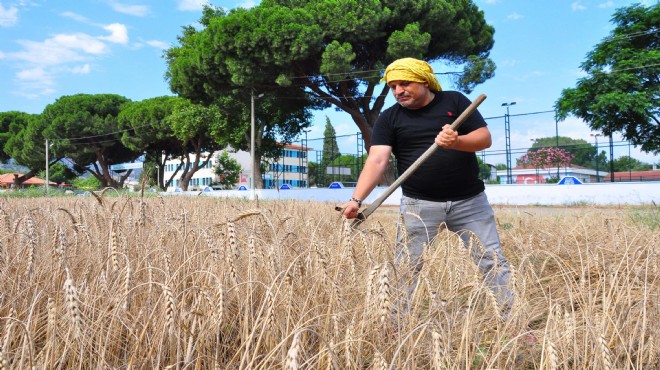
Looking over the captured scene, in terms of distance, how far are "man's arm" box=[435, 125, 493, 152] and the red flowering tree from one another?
1656cm

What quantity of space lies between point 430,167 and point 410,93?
1.37 feet

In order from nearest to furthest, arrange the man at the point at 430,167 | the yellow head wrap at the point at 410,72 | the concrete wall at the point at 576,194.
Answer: the yellow head wrap at the point at 410,72
the man at the point at 430,167
the concrete wall at the point at 576,194

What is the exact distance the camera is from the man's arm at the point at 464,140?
7.78 feet

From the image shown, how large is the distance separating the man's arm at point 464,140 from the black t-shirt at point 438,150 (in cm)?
11

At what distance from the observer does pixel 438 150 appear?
2797 mm

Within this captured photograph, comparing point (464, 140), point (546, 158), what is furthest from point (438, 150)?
point (546, 158)

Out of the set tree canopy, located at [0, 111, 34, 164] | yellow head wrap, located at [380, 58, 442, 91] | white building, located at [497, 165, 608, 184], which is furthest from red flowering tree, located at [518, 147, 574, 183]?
tree canopy, located at [0, 111, 34, 164]

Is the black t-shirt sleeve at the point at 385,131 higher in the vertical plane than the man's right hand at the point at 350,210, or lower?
higher

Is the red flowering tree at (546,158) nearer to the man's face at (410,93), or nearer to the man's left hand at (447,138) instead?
the man's face at (410,93)

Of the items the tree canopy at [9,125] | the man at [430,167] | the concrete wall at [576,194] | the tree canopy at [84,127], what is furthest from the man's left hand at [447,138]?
the tree canopy at [9,125]

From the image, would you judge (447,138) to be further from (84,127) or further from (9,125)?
(9,125)

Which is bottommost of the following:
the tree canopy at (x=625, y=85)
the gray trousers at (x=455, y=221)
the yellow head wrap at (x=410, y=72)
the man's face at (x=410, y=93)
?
the gray trousers at (x=455, y=221)

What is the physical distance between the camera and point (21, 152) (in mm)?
47188

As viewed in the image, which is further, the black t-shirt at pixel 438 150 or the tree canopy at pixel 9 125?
the tree canopy at pixel 9 125
